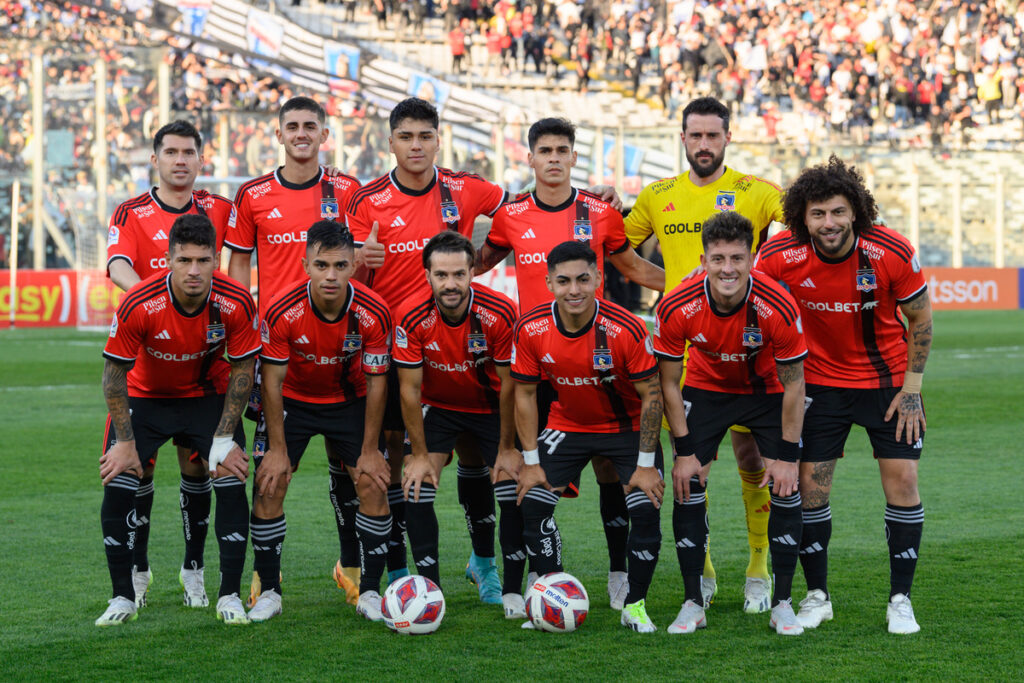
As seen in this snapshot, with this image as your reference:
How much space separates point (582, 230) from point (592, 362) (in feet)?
2.93

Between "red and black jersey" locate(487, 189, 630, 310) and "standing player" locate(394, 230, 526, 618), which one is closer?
"standing player" locate(394, 230, 526, 618)

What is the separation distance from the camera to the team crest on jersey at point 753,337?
5262mm

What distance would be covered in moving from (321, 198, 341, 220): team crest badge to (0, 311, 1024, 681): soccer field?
6.15ft

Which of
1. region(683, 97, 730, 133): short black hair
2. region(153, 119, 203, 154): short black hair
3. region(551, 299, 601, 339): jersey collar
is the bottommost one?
region(551, 299, 601, 339): jersey collar

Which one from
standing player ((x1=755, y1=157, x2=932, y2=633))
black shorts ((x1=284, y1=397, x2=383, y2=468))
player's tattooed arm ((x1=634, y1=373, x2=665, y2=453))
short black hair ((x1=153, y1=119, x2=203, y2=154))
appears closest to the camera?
standing player ((x1=755, y1=157, x2=932, y2=633))

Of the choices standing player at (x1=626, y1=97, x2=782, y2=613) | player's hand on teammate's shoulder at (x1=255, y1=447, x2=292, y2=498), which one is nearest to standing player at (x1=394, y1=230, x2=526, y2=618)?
player's hand on teammate's shoulder at (x1=255, y1=447, x2=292, y2=498)

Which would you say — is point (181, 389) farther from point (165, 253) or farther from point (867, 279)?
point (867, 279)

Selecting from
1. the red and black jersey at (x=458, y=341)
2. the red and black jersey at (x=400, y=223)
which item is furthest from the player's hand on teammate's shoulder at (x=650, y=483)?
the red and black jersey at (x=400, y=223)

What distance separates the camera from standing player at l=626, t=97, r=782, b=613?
6.05 m

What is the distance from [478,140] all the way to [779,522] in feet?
59.2

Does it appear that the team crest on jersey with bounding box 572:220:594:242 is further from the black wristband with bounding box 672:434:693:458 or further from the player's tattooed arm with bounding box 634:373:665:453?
the black wristband with bounding box 672:434:693:458

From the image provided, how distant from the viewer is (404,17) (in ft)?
98.0

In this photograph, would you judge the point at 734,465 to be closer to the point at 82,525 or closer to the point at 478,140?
the point at 82,525

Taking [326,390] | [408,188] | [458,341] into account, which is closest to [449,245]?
[458,341]
